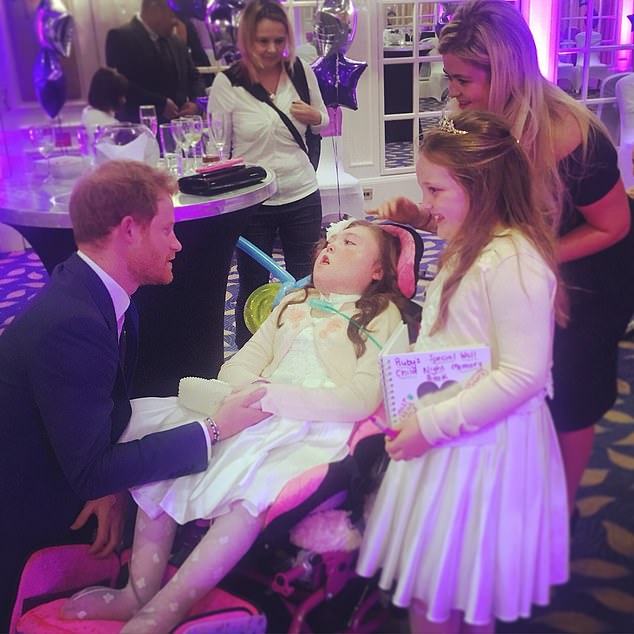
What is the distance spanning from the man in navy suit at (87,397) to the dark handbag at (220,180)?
60 centimetres

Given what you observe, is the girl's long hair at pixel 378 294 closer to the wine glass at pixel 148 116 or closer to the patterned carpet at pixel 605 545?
the patterned carpet at pixel 605 545

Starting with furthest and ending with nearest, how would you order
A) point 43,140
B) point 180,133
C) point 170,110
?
point 180,133, point 170,110, point 43,140

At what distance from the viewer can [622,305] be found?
0.77 m

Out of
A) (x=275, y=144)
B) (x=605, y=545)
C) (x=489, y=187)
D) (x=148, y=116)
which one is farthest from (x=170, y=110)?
(x=605, y=545)

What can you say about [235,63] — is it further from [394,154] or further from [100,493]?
[394,154]

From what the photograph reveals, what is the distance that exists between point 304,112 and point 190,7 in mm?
A: 823

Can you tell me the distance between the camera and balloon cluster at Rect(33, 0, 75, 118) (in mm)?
1297

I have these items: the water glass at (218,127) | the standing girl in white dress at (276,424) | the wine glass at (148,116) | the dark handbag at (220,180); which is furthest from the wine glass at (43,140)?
the standing girl in white dress at (276,424)

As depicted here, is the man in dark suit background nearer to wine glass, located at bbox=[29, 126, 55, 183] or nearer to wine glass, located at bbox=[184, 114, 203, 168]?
wine glass, located at bbox=[29, 126, 55, 183]

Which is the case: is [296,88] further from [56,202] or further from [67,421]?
[67,421]

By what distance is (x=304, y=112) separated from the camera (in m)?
2.30

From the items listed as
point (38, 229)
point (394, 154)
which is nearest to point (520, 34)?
point (38, 229)

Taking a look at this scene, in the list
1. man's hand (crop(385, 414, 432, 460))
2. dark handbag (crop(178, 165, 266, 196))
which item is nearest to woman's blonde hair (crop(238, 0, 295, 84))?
dark handbag (crop(178, 165, 266, 196))

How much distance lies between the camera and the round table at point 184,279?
70.5 inches
